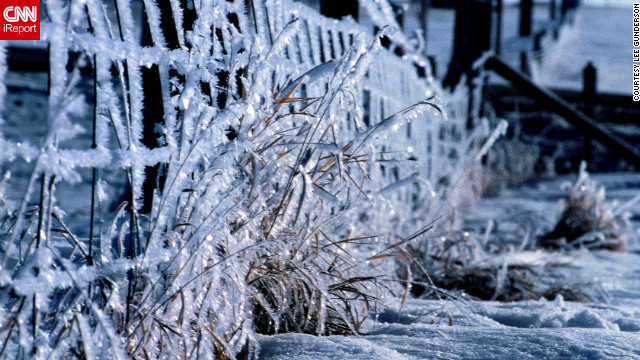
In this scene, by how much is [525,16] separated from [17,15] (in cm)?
1432

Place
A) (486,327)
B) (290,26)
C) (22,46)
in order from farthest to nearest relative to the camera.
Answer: (22,46), (486,327), (290,26)

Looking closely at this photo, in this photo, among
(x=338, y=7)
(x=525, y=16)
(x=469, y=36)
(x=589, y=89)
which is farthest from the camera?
(x=525, y=16)

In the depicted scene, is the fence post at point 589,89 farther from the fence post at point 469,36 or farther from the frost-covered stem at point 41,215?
the frost-covered stem at point 41,215

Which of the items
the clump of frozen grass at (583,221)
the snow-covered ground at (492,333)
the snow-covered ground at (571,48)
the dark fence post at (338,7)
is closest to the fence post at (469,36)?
the snow-covered ground at (571,48)

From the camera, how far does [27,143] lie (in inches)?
39.1

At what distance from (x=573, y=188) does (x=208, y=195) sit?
320cm

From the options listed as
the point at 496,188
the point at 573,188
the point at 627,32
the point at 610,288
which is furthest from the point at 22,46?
the point at 627,32

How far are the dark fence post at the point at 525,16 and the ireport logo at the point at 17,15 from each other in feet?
45.3

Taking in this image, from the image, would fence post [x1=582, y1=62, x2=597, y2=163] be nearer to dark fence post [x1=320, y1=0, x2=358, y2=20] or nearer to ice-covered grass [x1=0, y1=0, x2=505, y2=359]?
dark fence post [x1=320, y1=0, x2=358, y2=20]

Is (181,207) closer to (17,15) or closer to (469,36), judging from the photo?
(17,15)

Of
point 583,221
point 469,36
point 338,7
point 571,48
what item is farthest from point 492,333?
point 571,48

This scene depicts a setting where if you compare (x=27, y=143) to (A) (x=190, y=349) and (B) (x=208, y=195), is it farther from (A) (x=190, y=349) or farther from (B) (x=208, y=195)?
(A) (x=190, y=349)

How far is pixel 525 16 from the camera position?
14359 mm

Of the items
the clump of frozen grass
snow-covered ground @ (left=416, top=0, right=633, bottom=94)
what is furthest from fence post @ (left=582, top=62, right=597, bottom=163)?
the clump of frozen grass
